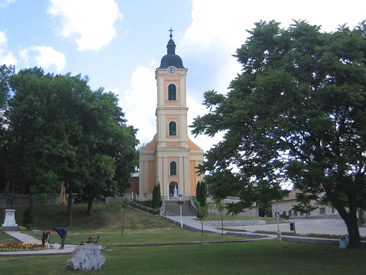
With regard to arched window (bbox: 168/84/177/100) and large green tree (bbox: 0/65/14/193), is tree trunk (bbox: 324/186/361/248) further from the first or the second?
arched window (bbox: 168/84/177/100)

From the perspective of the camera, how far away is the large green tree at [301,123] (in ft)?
44.0

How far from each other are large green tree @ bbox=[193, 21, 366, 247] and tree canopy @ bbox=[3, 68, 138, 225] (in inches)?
813

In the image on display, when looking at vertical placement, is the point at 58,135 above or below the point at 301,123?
above

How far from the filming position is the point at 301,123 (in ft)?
45.8

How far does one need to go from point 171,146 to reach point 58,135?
22.7m

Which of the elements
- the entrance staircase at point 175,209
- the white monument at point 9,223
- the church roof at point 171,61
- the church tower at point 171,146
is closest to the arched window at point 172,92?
the church tower at point 171,146

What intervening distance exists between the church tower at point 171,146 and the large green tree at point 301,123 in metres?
38.0

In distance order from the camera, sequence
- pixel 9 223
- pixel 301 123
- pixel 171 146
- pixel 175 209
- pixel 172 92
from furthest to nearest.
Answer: pixel 172 92, pixel 171 146, pixel 175 209, pixel 9 223, pixel 301 123

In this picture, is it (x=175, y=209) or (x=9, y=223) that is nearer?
(x=9, y=223)

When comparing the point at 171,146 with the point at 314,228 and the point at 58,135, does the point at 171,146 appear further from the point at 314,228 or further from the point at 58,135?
the point at 314,228

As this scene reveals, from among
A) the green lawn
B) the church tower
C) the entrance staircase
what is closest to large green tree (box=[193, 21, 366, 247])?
the green lawn

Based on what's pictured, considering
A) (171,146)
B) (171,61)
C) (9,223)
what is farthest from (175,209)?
(171,61)

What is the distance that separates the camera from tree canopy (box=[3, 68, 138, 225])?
109 ft

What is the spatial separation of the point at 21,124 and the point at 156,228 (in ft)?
49.7
